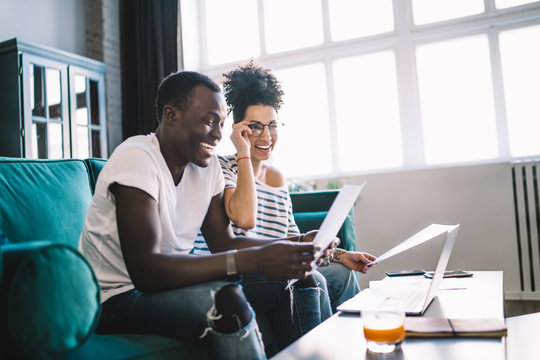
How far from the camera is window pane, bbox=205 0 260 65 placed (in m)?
4.34

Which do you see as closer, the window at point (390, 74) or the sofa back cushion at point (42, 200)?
the sofa back cushion at point (42, 200)

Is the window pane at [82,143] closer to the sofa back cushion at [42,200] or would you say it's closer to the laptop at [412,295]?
the sofa back cushion at [42,200]

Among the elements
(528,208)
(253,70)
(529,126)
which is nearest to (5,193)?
(253,70)

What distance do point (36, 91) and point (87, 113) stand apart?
A: 0.48 m

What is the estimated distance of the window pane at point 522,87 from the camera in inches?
132

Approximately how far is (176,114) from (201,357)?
594 millimetres

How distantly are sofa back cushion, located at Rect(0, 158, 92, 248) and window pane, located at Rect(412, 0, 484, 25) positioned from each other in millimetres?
3163

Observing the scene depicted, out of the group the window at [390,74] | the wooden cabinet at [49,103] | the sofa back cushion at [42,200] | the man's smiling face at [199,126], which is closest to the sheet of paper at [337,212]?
the man's smiling face at [199,126]

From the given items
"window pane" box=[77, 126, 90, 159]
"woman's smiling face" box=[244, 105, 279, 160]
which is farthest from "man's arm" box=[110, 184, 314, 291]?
"window pane" box=[77, 126, 90, 159]

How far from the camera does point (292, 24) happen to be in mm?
4160

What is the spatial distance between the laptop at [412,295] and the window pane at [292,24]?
3090mm

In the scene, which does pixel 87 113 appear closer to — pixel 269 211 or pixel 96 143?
pixel 96 143

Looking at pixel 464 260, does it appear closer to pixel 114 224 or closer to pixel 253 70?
pixel 253 70

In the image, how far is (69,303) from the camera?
0.77m
